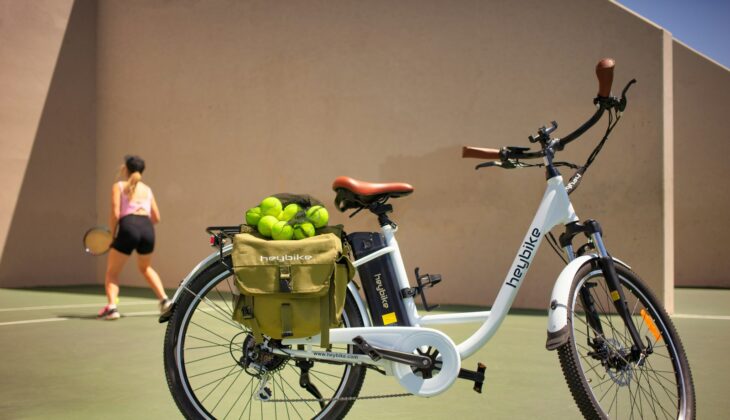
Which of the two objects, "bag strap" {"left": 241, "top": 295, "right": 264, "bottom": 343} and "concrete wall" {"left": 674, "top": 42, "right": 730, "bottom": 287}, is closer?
"bag strap" {"left": 241, "top": 295, "right": 264, "bottom": 343}

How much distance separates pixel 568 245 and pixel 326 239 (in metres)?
0.86

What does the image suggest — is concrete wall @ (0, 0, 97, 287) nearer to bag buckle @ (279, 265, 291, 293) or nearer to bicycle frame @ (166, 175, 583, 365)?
bicycle frame @ (166, 175, 583, 365)

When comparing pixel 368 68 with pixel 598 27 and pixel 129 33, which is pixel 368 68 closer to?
pixel 598 27

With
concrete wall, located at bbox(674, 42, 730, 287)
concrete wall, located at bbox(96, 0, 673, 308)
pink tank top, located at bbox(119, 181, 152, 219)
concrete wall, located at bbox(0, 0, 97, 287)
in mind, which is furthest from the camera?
concrete wall, located at bbox(674, 42, 730, 287)

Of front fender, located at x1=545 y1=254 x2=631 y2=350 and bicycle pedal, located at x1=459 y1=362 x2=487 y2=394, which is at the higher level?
front fender, located at x1=545 y1=254 x2=631 y2=350

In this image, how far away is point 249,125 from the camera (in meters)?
9.09

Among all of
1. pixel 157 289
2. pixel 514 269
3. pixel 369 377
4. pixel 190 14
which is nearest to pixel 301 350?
pixel 514 269

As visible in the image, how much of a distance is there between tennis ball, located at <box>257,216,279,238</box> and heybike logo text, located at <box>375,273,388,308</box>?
42cm

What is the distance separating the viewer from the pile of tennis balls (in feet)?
8.33

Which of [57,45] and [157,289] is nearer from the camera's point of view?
[157,289]

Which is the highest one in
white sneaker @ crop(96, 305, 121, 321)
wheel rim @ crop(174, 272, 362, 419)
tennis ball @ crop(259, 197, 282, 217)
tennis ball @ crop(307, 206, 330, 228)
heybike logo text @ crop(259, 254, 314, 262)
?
tennis ball @ crop(259, 197, 282, 217)

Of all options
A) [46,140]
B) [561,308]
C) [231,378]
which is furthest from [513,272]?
[46,140]

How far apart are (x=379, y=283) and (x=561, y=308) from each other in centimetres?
64

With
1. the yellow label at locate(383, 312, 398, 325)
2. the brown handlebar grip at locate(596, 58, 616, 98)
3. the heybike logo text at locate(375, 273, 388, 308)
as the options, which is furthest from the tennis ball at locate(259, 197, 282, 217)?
the brown handlebar grip at locate(596, 58, 616, 98)
